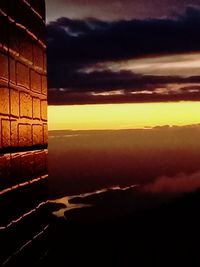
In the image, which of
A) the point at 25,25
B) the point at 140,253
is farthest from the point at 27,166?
the point at 140,253

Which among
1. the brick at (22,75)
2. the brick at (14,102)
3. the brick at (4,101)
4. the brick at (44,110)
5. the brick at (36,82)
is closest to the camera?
the brick at (4,101)

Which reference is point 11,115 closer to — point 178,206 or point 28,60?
point 28,60

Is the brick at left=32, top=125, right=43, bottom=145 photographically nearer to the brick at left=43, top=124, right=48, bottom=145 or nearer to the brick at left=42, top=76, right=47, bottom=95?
the brick at left=43, top=124, right=48, bottom=145

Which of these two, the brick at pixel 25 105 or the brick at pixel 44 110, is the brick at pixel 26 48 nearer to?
the brick at pixel 25 105

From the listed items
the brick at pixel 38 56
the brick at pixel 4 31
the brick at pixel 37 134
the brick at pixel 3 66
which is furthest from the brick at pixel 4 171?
the brick at pixel 38 56

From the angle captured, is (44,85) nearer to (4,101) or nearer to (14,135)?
(14,135)

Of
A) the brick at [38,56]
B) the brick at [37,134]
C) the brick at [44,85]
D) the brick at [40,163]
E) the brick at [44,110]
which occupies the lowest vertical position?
the brick at [40,163]
